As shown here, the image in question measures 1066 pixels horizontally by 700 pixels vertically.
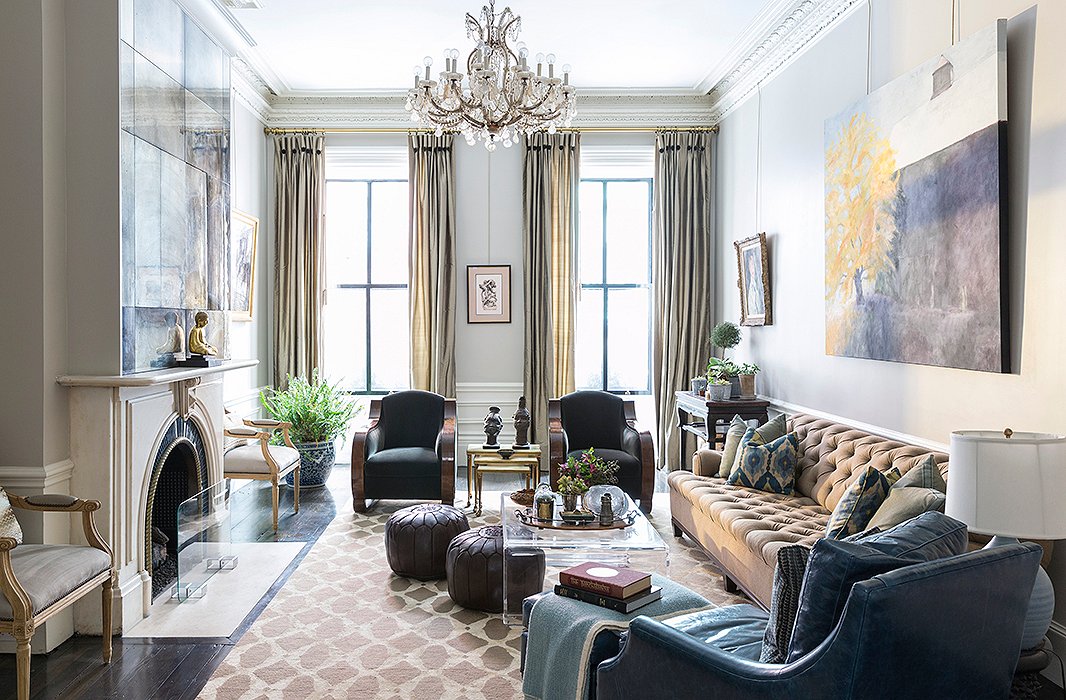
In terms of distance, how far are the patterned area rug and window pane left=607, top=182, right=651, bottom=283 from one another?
418 cm

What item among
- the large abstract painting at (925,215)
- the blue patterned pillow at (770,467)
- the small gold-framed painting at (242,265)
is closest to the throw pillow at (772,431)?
the blue patterned pillow at (770,467)

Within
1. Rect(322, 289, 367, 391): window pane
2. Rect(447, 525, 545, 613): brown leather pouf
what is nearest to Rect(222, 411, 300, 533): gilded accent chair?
Rect(447, 525, 545, 613): brown leather pouf

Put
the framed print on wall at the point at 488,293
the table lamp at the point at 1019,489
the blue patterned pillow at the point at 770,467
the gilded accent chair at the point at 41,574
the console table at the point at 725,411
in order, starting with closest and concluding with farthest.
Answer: the table lamp at the point at 1019,489, the gilded accent chair at the point at 41,574, the blue patterned pillow at the point at 770,467, the console table at the point at 725,411, the framed print on wall at the point at 488,293

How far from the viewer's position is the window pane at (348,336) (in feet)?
29.8

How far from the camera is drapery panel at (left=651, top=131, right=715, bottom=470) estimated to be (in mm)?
8578

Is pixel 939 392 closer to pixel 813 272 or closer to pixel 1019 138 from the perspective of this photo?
pixel 1019 138

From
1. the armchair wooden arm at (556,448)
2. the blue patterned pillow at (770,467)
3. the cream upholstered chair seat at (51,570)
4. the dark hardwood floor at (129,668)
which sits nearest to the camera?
the cream upholstered chair seat at (51,570)

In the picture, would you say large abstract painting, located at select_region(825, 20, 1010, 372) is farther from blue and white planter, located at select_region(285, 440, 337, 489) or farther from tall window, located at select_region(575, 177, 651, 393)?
blue and white planter, located at select_region(285, 440, 337, 489)

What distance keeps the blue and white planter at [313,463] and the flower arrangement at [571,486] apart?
145 inches

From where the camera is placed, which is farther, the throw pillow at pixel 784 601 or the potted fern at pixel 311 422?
the potted fern at pixel 311 422

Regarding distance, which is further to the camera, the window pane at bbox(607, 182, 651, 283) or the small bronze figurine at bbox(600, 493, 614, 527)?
the window pane at bbox(607, 182, 651, 283)

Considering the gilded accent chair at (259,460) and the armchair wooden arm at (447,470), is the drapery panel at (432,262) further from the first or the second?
the gilded accent chair at (259,460)

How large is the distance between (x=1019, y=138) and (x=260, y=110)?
6989 millimetres

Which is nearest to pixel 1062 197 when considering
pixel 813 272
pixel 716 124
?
pixel 813 272
